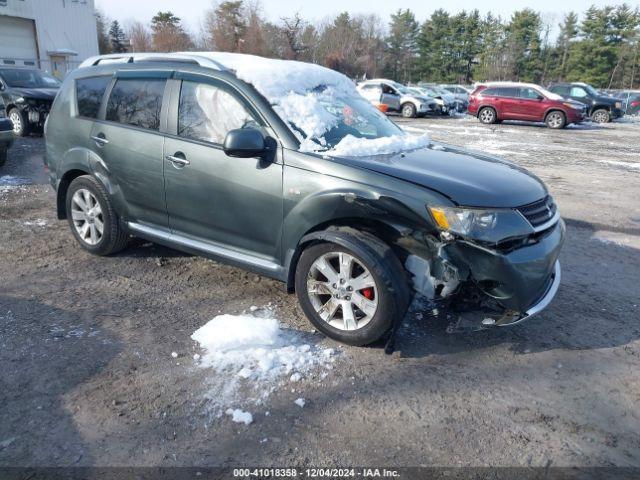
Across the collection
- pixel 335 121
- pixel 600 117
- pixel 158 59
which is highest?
pixel 158 59

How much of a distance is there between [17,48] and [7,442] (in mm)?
38650

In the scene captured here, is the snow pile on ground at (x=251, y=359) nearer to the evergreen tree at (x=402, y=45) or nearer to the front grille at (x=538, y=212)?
the front grille at (x=538, y=212)

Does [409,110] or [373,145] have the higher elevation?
[373,145]

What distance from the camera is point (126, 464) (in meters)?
2.40

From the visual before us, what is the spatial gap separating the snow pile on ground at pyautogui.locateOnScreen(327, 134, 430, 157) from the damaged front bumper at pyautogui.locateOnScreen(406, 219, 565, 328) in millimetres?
896

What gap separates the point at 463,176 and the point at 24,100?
12970 millimetres

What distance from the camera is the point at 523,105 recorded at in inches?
827

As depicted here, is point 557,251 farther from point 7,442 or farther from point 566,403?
point 7,442

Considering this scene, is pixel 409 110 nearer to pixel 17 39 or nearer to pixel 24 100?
pixel 24 100

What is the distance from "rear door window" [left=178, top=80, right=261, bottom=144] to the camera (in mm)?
3801

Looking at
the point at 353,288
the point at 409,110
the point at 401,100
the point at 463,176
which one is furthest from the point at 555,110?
the point at 353,288

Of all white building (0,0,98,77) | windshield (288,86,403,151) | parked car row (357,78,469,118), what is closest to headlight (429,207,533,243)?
windshield (288,86,403,151)

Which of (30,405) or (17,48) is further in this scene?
(17,48)

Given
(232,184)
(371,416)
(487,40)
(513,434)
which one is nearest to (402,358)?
(371,416)
